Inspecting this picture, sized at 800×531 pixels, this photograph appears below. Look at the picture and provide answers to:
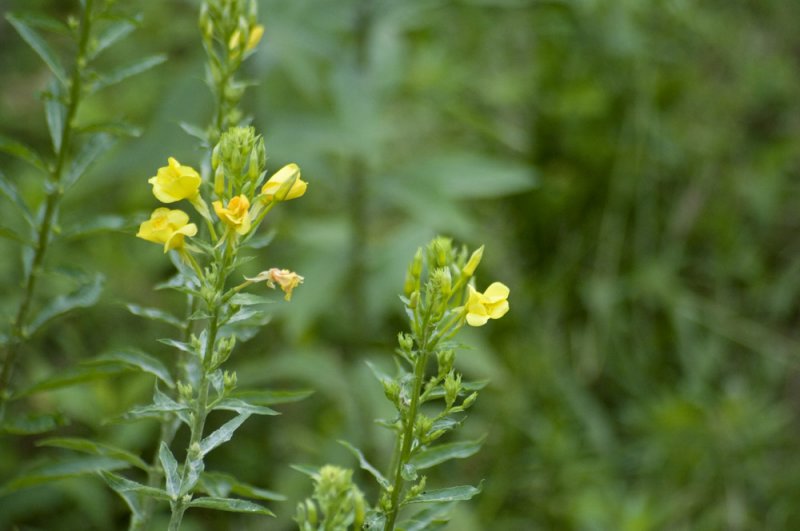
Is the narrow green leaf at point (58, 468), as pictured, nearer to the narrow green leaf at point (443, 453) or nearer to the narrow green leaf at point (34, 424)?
the narrow green leaf at point (34, 424)

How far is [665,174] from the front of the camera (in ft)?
9.96

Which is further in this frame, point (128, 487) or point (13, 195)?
point (13, 195)

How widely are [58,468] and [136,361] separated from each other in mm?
223

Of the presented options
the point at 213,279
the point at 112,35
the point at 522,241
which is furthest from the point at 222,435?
the point at 522,241

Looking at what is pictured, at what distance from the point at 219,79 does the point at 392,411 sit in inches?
48.8

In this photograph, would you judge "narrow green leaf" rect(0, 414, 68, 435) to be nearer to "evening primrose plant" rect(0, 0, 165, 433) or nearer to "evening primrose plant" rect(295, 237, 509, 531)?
"evening primrose plant" rect(0, 0, 165, 433)

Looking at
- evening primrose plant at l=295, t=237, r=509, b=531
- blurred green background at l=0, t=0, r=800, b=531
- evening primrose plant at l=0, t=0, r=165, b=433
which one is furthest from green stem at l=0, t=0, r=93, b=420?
blurred green background at l=0, t=0, r=800, b=531

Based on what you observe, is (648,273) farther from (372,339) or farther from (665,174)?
(372,339)

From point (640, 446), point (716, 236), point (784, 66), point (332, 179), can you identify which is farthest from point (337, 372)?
point (784, 66)

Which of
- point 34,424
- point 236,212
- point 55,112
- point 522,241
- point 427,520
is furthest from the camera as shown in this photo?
point 522,241

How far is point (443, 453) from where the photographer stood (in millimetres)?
910

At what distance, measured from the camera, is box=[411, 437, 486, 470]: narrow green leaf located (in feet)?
2.89

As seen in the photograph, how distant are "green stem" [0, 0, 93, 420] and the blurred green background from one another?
2.66 feet

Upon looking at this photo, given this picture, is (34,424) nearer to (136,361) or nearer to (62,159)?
(136,361)
